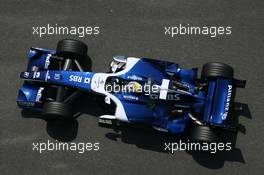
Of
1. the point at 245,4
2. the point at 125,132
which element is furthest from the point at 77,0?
the point at 245,4

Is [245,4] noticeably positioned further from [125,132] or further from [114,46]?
[125,132]

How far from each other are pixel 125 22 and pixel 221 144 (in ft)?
9.64

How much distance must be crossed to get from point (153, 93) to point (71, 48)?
5.57ft

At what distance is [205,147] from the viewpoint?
632cm

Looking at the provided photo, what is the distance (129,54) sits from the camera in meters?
6.70

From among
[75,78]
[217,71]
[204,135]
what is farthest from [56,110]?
[217,71]

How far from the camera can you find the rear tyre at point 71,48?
6.23 m

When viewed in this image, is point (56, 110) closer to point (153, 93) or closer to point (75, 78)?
point (75, 78)

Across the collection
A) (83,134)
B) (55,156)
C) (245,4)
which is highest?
(245,4)

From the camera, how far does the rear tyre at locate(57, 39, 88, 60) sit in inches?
245

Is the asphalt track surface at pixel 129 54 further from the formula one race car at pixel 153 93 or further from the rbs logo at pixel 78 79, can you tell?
the rbs logo at pixel 78 79

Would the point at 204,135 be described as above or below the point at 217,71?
below

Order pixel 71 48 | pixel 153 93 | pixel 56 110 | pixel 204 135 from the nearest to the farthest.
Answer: pixel 204 135 < pixel 153 93 < pixel 56 110 < pixel 71 48

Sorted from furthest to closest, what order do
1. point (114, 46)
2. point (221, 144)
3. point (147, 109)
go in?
point (114, 46) < point (221, 144) < point (147, 109)
